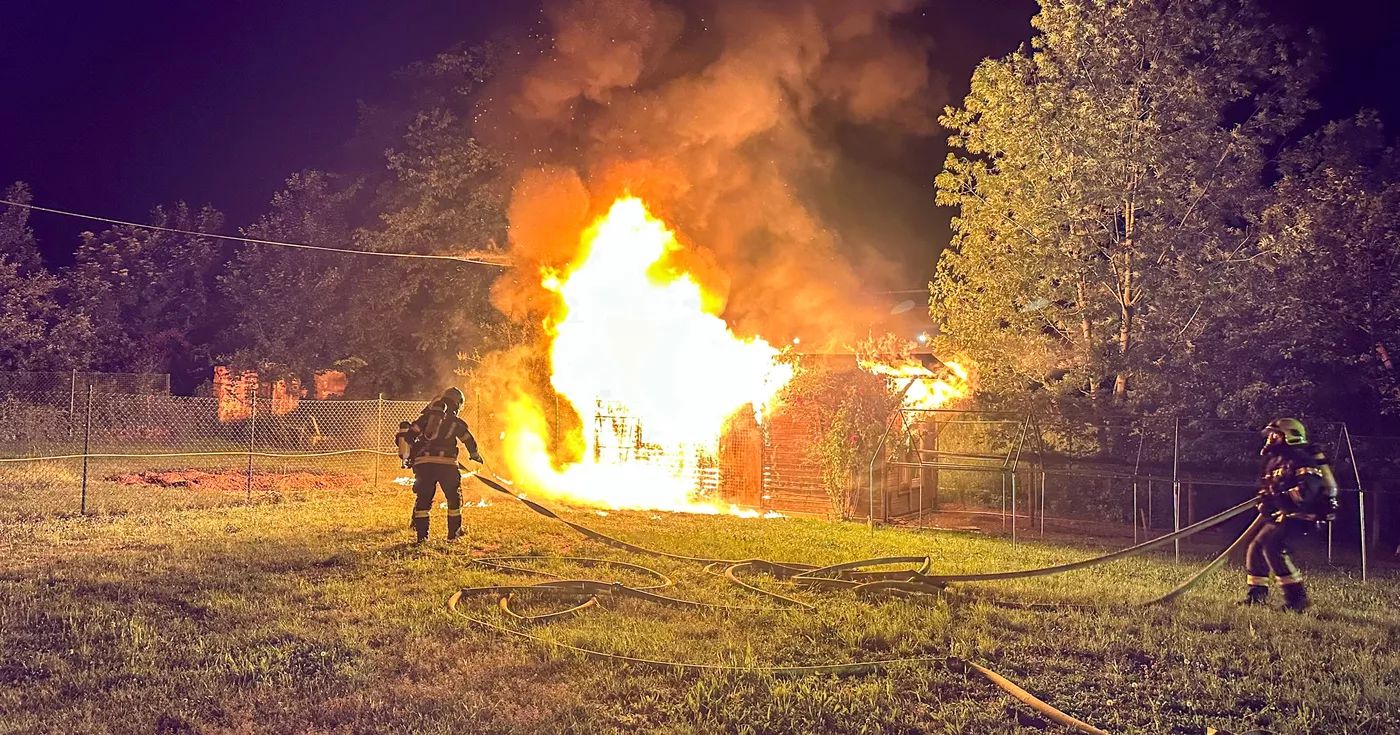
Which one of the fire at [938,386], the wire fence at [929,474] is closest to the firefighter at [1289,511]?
the wire fence at [929,474]

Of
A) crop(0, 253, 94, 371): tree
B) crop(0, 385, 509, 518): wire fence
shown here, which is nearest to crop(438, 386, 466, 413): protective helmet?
crop(0, 385, 509, 518): wire fence

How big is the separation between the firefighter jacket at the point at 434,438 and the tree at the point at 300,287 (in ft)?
58.4

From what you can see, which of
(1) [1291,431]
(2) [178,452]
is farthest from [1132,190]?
(2) [178,452]

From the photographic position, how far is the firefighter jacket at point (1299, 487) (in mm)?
8359

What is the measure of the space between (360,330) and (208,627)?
73.1ft

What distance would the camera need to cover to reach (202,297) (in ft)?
105

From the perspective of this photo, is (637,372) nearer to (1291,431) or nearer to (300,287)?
(1291,431)

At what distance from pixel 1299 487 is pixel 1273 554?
27.9 inches

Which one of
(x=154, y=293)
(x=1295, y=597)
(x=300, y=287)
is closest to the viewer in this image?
(x=1295, y=597)

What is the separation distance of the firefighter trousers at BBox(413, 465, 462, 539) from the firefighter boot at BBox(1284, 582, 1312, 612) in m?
9.42

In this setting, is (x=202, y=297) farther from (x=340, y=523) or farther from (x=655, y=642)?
(x=655, y=642)

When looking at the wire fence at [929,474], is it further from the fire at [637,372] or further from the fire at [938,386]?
the fire at [938,386]

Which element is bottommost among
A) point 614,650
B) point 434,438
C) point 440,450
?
point 614,650

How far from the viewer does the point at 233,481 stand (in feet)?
56.0
